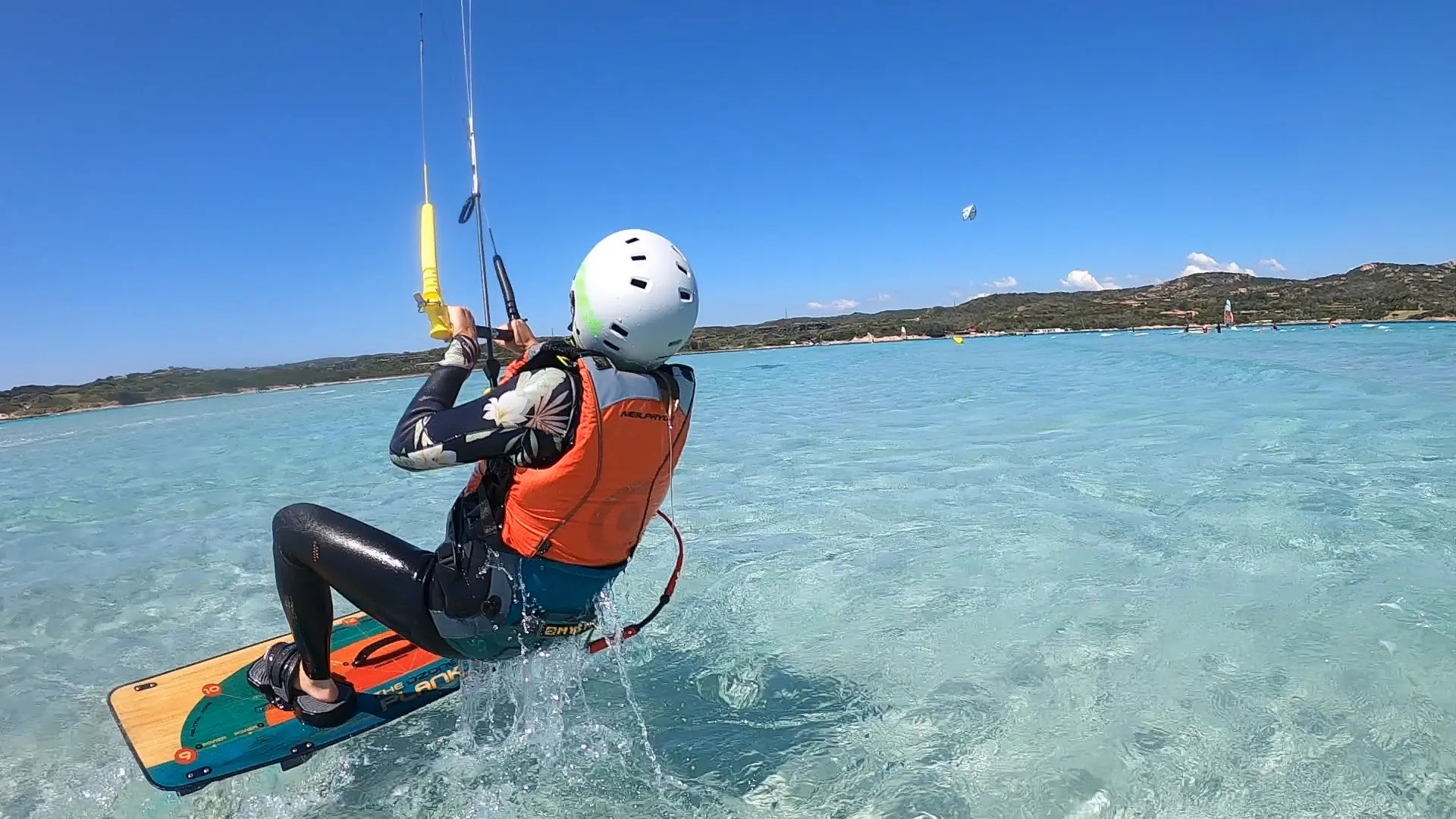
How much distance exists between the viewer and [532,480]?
2.73 meters

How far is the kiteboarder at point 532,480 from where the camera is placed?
265 cm

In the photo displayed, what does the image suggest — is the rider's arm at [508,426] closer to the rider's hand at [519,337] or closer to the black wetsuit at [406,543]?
the black wetsuit at [406,543]

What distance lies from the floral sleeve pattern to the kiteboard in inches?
64.7

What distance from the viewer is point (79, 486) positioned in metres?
15.5

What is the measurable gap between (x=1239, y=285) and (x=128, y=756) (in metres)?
116

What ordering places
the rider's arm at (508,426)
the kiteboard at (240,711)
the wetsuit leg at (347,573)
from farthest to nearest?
1. the kiteboard at (240,711)
2. the wetsuit leg at (347,573)
3. the rider's arm at (508,426)

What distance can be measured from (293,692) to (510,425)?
195cm

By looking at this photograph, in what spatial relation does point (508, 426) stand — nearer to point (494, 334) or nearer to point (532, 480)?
point (532, 480)

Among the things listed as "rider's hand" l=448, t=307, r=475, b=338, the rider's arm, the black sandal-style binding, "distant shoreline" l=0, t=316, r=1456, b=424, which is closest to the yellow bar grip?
"rider's hand" l=448, t=307, r=475, b=338

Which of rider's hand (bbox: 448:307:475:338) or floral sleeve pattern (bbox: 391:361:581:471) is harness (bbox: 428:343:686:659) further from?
rider's hand (bbox: 448:307:475:338)

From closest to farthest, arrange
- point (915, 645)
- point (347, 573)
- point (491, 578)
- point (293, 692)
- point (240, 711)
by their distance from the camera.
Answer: point (491, 578)
point (347, 573)
point (293, 692)
point (240, 711)
point (915, 645)

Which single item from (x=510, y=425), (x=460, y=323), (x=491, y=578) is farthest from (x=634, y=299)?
(x=491, y=578)

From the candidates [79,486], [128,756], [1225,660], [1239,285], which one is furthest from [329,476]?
[1239,285]

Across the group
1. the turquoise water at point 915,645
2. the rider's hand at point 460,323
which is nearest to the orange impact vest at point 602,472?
the rider's hand at point 460,323
